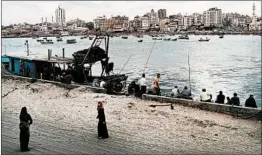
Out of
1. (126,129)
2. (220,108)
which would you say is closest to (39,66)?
(220,108)

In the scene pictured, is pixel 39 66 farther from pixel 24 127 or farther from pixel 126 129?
pixel 24 127

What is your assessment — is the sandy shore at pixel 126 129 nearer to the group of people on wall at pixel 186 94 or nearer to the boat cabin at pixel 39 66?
the group of people on wall at pixel 186 94

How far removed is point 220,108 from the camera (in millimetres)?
Answer: 15578

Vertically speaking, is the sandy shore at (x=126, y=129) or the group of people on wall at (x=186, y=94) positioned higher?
the group of people on wall at (x=186, y=94)

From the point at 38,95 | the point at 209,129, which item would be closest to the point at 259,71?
the point at 38,95

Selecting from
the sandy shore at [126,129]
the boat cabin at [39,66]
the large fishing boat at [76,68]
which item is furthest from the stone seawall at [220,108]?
the boat cabin at [39,66]

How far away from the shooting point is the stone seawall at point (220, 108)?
14.6 meters

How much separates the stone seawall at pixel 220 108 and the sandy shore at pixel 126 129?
13.7 inches

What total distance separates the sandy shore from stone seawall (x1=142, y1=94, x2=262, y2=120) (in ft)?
1.14

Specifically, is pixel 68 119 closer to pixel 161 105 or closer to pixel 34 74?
pixel 161 105

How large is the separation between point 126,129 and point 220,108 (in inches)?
162

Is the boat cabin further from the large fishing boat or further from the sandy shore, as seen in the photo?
the sandy shore

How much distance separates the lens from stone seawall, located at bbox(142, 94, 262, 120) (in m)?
14.6

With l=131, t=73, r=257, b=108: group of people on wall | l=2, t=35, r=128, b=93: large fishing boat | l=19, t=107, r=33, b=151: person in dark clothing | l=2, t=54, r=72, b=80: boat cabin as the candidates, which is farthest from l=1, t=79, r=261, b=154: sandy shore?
l=2, t=54, r=72, b=80: boat cabin
